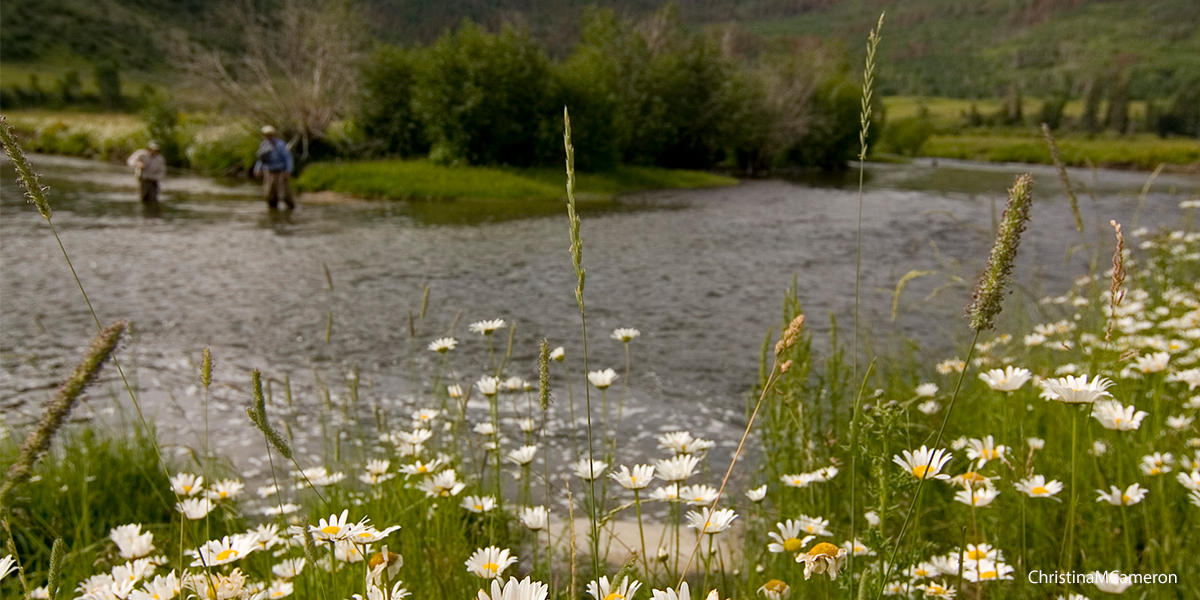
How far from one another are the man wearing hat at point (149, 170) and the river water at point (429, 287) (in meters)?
0.60

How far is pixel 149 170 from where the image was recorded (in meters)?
22.5

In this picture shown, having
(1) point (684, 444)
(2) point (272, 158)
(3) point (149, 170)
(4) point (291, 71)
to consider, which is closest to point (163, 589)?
(1) point (684, 444)

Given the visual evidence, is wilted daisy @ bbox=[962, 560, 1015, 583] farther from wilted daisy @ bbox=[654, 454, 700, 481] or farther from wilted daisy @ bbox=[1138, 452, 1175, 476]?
wilted daisy @ bbox=[1138, 452, 1175, 476]

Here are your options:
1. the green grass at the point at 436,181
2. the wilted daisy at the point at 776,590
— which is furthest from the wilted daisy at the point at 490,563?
the green grass at the point at 436,181

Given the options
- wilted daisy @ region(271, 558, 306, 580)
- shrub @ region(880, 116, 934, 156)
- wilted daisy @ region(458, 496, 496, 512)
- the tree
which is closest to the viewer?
wilted daisy @ region(271, 558, 306, 580)

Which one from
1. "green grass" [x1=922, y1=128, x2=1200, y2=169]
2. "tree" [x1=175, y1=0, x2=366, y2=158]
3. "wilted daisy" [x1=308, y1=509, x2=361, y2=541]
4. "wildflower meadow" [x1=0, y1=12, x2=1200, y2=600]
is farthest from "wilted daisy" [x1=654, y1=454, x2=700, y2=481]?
"green grass" [x1=922, y1=128, x2=1200, y2=169]

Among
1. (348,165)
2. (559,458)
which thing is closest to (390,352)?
(559,458)

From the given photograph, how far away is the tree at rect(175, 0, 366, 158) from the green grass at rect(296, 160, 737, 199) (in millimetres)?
2879

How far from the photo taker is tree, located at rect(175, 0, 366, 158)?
104 ft

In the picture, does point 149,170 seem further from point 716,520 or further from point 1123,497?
point 1123,497

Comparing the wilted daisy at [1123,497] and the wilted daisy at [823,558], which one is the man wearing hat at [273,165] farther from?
the wilted daisy at [823,558]

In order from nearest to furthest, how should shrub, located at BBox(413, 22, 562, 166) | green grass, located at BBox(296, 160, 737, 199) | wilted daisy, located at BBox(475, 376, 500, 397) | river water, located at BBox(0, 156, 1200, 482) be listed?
1. wilted daisy, located at BBox(475, 376, 500, 397)
2. river water, located at BBox(0, 156, 1200, 482)
3. green grass, located at BBox(296, 160, 737, 199)
4. shrub, located at BBox(413, 22, 562, 166)

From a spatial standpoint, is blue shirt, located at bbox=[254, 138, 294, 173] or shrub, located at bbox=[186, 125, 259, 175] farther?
shrub, located at bbox=[186, 125, 259, 175]

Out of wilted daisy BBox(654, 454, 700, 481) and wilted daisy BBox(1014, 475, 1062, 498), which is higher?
wilted daisy BBox(654, 454, 700, 481)
